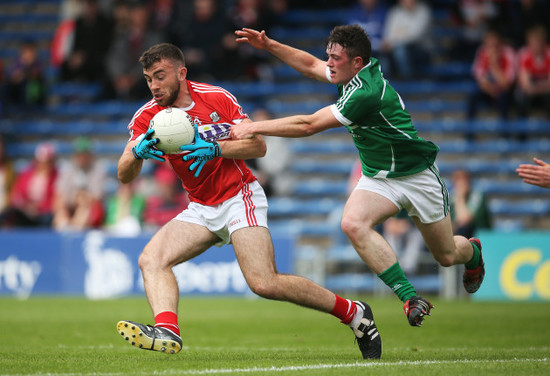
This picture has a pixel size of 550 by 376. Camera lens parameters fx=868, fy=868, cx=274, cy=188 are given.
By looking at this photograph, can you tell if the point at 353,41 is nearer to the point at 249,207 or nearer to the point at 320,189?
the point at 249,207

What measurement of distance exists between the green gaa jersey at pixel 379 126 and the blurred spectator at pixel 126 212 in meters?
9.12

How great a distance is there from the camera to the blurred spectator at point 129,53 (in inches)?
776

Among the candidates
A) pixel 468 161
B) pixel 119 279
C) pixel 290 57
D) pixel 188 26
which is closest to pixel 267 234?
pixel 290 57

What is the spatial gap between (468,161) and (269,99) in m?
4.64

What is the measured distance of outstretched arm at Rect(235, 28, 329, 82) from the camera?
316 inches

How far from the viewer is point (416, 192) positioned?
24.6 feet

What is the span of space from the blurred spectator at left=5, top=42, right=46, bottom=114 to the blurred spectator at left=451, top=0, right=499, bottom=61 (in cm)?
961

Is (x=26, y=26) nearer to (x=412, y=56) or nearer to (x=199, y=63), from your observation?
(x=199, y=63)

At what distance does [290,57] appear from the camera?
324 inches

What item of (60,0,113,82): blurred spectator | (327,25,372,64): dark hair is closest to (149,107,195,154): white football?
(327,25,372,64): dark hair

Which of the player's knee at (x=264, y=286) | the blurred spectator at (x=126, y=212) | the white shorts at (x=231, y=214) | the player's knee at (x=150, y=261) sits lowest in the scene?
the blurred spectator at (x=126, y=212)

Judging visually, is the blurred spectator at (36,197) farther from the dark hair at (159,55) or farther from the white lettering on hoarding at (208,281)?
the dark hair at (159,55)

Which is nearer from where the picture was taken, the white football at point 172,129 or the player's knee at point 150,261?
the white football at point 172,129

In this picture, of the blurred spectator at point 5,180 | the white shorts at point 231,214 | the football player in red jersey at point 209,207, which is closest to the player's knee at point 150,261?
the football player in red jersey at point 209,207
